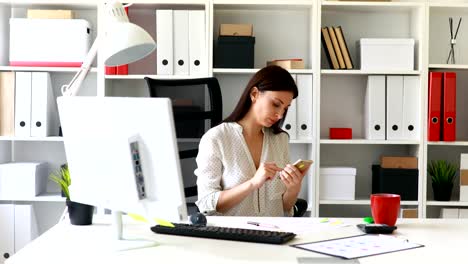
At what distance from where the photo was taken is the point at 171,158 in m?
1.62

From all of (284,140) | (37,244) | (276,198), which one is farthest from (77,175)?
(284,140)

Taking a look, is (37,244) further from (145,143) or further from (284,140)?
(284,140)

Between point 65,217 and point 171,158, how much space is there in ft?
2.61

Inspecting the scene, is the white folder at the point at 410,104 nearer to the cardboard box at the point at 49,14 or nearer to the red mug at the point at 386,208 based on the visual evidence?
the red mug at the point at 386,208

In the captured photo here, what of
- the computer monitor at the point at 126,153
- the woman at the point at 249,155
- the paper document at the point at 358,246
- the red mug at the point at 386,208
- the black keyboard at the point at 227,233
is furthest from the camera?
the woman at the point at 249,155

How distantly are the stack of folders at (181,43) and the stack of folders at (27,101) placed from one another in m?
0.68

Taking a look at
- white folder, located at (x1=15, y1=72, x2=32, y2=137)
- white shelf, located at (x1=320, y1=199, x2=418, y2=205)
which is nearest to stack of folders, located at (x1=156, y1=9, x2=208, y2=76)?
white folder, located at (x1=15, y1=72, x2=32, y2=137)

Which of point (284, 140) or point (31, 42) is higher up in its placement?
point (31, 42)

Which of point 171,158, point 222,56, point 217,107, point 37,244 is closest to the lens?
point 171,158

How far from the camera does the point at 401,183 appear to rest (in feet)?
12.4

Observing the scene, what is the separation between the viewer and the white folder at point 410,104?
12.4ft

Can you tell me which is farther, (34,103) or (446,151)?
(446,151)

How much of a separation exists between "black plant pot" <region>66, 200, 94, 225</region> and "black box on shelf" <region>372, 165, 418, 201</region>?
212 cm

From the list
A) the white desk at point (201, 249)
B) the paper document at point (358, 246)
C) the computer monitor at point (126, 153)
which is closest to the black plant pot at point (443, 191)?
the white desk at point (201, 249)
